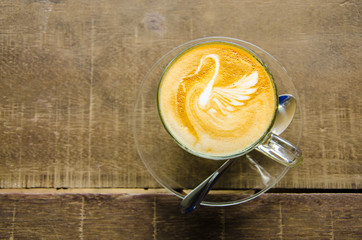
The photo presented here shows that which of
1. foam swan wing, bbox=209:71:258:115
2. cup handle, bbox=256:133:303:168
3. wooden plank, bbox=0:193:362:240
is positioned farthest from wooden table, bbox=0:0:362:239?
foam swan wing, bbox=209:71:258:115

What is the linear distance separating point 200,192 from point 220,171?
0.09m

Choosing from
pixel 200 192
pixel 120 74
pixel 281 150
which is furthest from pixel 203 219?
pixel 120 74

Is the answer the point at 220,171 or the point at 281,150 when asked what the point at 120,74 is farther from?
the point at 281,150

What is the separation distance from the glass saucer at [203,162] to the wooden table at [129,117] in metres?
0.04

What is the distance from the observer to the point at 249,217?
1.07 m

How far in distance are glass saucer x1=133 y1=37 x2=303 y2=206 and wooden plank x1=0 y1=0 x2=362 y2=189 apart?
0.06m

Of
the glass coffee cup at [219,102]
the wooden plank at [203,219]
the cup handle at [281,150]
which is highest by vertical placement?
the glass coffee cup at [219,102]

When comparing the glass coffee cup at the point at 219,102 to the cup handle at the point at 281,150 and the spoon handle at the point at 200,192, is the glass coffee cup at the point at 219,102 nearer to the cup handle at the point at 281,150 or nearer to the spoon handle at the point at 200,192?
the cup handle at the point at 281,150

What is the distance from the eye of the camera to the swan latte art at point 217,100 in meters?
0.88

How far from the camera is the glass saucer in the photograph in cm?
102

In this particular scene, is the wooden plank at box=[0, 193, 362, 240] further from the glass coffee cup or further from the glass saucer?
the glass coffee cup

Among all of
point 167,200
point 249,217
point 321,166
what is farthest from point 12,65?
point 321,166

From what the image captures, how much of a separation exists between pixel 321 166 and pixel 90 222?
804 millimetres

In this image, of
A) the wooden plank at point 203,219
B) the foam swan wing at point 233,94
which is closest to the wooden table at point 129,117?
the wooden plank at point 203,219
